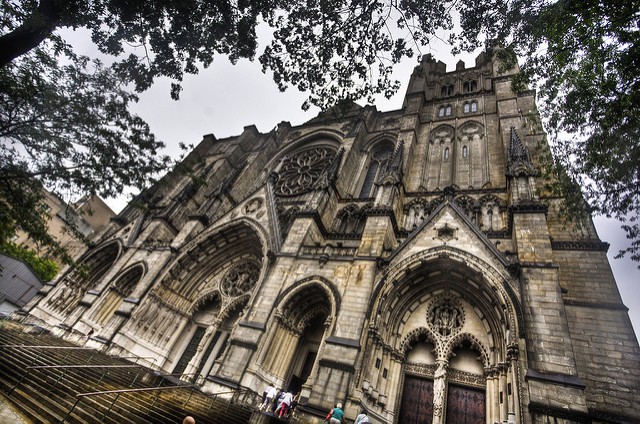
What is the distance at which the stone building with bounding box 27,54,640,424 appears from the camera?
7715 mm

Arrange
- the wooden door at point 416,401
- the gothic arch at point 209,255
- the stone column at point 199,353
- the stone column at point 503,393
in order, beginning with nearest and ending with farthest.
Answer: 1. the stone column at point 503,393
2. the wooden door at point 416,401
3. the stone column at point 199,353
4. the gothic arch at point 209,255

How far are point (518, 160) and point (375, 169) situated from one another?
8.51 meters

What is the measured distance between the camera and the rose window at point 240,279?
555 inches

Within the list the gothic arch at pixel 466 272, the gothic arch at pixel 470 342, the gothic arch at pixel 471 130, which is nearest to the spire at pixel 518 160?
the gothic arch at pixel 471 130

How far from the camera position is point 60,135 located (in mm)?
7871

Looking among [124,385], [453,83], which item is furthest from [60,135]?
[453,83]

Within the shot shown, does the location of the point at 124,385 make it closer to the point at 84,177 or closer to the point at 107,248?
the point at 84,177

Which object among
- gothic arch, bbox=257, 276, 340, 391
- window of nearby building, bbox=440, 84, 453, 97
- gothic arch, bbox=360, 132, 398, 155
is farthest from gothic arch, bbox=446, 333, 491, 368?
window of nearby building, bbox=440, 84, 453, 97

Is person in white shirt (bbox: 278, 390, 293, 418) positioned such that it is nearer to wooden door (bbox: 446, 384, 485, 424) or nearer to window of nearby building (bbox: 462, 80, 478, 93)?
wooden door (bbox: 446, 384, 485, 424)

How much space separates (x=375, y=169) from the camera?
19.2 metres

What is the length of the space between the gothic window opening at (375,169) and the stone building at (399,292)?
0.23 meters

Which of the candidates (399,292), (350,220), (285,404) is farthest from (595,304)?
(350,220)

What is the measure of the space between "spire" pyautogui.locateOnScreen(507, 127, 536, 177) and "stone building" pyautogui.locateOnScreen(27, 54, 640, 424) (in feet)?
0.21

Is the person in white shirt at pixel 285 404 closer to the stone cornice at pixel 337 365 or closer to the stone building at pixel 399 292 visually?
the stone building at pixel 399 292
